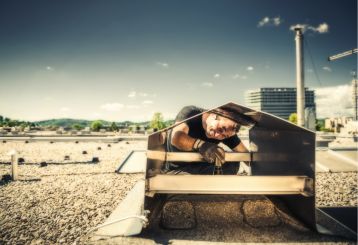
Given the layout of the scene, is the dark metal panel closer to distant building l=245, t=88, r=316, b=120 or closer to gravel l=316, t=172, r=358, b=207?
gravel l=316, t=172, r=358, b=207

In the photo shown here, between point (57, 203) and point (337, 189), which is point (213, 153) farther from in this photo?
point (337, 189)

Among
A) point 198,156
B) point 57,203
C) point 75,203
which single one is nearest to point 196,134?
point 198,156

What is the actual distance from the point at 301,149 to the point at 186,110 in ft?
6.14

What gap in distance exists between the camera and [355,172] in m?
7.05

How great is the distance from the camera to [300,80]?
1443 centimetres

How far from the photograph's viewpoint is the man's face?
3.70 metres

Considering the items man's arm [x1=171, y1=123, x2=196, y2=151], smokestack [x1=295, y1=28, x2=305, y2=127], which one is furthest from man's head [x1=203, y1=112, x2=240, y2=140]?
smokestack [x1=295, y1=28, x2=305, y2=127]

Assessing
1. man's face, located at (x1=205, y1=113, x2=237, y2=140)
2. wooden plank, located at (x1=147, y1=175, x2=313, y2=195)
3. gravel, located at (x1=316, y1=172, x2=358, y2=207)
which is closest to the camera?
wooden plank, located at (x1=147, y1=175, x2=313, y2=195)

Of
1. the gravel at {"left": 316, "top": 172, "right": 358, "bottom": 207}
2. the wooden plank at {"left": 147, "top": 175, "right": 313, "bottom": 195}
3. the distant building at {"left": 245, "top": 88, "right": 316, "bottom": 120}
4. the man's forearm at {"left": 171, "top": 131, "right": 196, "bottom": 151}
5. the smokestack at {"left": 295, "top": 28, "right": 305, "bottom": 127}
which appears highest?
the distant building at {"left": 245, "top": 88, "right": 316, "bottom": 120}

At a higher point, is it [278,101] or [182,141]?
[278,101]

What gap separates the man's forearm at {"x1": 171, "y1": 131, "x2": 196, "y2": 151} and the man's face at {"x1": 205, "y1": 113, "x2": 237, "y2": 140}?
0.42 metres

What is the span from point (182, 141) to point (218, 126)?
0.67 meters

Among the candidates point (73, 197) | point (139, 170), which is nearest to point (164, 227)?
point (73, 197)

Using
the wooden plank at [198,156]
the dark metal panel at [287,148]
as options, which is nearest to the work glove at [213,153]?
the wooden plank at [198,156]
